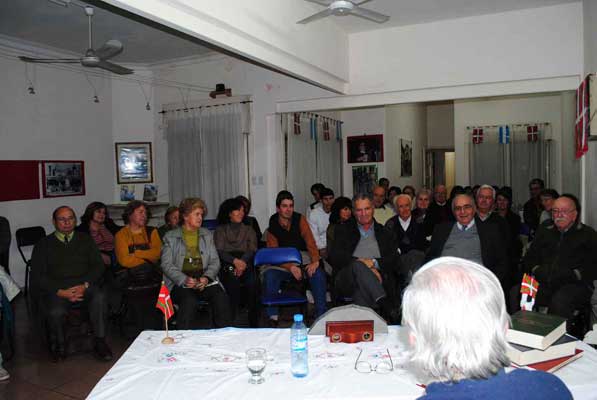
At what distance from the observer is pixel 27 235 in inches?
231

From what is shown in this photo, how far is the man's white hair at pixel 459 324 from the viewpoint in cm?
109

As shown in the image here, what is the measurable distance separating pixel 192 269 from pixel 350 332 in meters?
2.12

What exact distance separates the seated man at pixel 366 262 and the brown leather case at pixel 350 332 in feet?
4.98

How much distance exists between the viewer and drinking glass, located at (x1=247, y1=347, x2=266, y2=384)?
70.9 inches

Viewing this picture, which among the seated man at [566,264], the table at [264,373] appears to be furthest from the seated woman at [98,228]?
the seated man at [566,264]

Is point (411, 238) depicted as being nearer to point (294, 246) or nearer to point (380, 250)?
point (380, 250)

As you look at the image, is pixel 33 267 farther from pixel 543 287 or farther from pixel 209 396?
pixel 543 287

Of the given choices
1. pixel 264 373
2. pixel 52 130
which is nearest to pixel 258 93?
pixel 52 130

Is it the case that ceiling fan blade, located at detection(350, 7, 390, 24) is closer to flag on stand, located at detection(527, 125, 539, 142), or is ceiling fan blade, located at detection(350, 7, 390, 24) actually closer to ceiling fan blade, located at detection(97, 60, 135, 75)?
ceiling fan blade, located at detection(97, 60, 135, 75)

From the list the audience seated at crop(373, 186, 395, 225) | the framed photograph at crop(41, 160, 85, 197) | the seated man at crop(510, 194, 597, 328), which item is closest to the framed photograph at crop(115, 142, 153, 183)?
the framed photograph at crop(41, 160, 85, 197)

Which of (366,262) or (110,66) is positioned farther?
(110,66)

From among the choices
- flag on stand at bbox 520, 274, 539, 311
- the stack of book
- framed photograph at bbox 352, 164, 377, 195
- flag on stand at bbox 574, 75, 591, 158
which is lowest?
the stack of book

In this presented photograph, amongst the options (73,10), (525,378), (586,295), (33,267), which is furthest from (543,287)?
(73,10)

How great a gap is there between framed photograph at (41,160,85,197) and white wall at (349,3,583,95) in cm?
425
